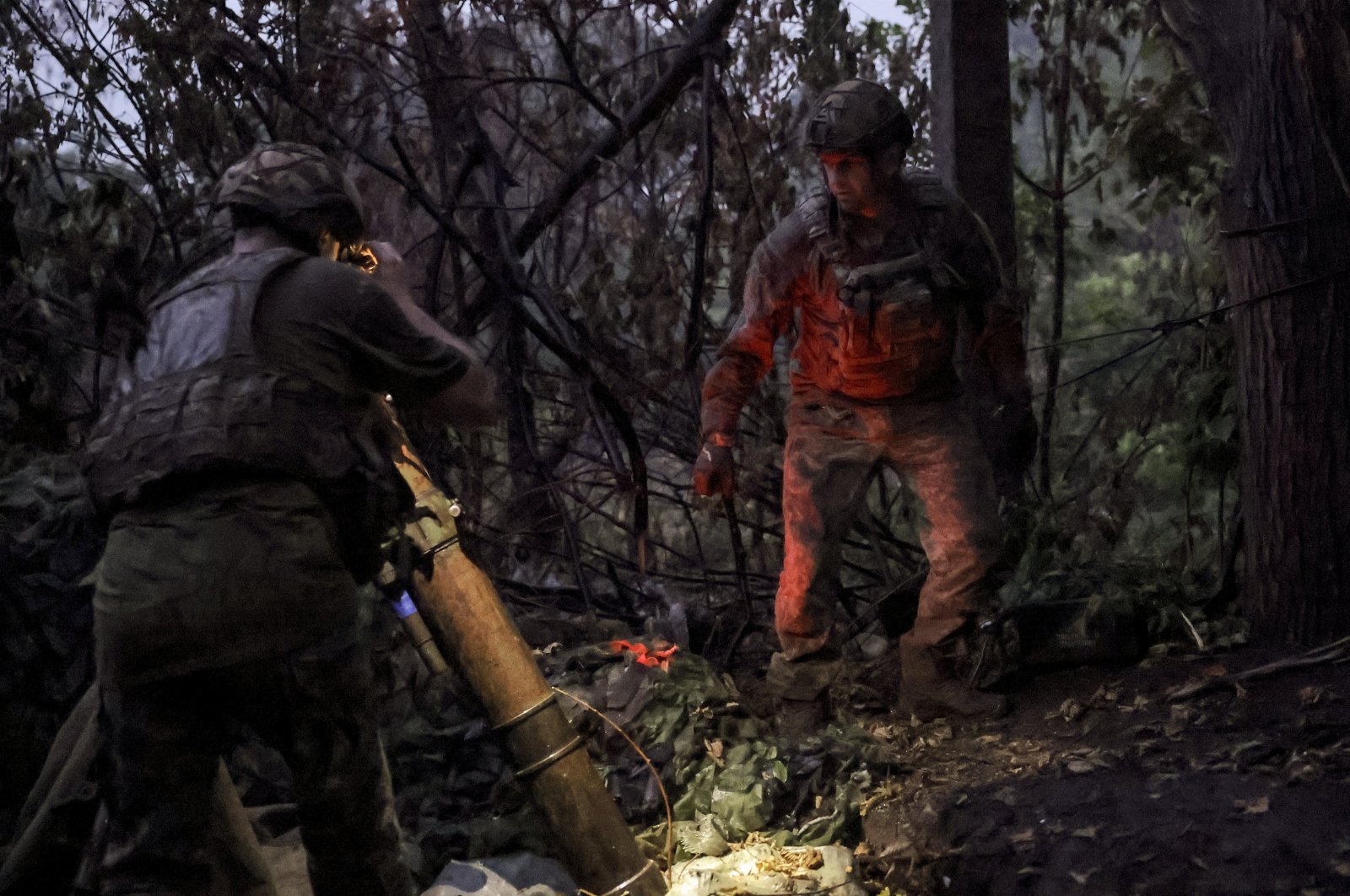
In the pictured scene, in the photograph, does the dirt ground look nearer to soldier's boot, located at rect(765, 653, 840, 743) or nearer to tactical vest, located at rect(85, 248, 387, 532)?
soldier's boot, located at rect(765, 653, 840, 743)

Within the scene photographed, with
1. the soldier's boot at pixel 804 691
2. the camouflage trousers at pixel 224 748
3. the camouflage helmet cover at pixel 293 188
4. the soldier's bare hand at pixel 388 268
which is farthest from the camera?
the soldier's boot at pixel 804 691

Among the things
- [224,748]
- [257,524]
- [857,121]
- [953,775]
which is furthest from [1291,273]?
[224,748]

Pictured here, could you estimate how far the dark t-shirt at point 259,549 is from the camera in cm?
295

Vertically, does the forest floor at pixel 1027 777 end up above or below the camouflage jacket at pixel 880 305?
below

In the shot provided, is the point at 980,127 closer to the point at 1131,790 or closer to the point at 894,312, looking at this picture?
the point at 894,312

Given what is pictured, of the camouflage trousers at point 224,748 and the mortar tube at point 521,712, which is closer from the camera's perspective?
the camouflage trousers at point 224,748

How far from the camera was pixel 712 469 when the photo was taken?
4957mm

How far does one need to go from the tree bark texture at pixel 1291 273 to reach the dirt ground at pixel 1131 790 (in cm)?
35

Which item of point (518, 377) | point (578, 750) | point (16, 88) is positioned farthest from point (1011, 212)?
point (16, 88)

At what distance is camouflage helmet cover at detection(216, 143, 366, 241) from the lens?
3.25 m

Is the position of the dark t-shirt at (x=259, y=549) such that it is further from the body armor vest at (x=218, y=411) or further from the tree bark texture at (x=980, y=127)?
the tree bark texture at (x=980, y=127)

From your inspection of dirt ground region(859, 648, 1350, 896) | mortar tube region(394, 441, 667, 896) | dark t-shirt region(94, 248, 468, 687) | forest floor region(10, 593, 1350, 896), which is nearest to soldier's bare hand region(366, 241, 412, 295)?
dark t-shirt region(94, 248, 468, 687)

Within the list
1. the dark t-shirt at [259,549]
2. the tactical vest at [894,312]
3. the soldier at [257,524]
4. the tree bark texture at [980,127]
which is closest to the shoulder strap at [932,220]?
the tactical vest at [894,312]

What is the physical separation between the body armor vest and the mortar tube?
867 millimetres
